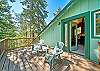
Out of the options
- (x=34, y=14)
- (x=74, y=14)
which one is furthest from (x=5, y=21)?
(x=74, y=14)

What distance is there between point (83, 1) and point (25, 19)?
16433 millimetres

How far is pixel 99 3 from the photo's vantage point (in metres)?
5.52

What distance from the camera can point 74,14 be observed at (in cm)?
732

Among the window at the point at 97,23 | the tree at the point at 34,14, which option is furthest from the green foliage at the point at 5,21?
the window at the point at 97,23

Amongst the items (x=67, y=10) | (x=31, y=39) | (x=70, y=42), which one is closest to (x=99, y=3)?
(x=67, y=10)

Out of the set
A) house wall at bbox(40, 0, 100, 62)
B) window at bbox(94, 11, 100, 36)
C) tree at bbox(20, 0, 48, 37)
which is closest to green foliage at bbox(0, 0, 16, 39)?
tree at bbox(20, 0, 48, 37)

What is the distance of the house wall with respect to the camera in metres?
5.77

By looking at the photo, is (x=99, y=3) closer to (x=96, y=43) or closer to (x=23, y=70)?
(x=96, y=43)

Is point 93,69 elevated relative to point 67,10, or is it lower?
lower

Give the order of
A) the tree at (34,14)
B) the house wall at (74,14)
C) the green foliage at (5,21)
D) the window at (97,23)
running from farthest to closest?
the tree at (34,14)
the green foliage at (5,21)
the house wall at (74,14)
the window at (97,23)

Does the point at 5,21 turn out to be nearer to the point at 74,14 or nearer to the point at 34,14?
the point at 34,14

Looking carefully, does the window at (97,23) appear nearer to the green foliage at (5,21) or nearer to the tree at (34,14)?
the green foliage at (5,21)

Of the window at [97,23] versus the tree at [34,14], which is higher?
the tree at [34,14]

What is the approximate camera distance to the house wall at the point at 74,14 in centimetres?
577
